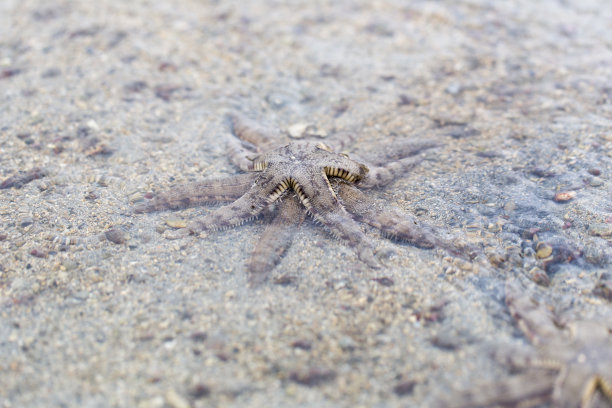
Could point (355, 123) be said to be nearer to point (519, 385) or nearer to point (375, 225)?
point (375, 225)

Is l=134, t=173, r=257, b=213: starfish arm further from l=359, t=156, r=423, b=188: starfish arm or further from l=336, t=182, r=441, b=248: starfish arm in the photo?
l=359, t=156, r=423, b=188: starfish arm

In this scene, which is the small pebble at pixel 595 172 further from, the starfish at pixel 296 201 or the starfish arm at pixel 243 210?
the starfish arm at pixel 243 210

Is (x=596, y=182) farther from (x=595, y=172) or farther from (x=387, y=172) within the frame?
(x=387, y=172)

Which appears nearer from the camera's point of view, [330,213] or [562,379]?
[562,379]

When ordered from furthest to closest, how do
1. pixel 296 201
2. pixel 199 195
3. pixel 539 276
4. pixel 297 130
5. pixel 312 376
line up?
pixel 297 130 → pixel 199 195 → pixel 296 201 → pixel 539 276 → pixel 312 376

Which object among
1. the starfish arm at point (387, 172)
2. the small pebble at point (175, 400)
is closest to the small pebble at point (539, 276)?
the starfish arm at point (387, 172)

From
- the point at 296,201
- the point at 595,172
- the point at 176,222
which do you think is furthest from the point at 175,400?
the point at 595,172

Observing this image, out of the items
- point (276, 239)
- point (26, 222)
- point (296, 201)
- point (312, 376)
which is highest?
point (296, 201)
